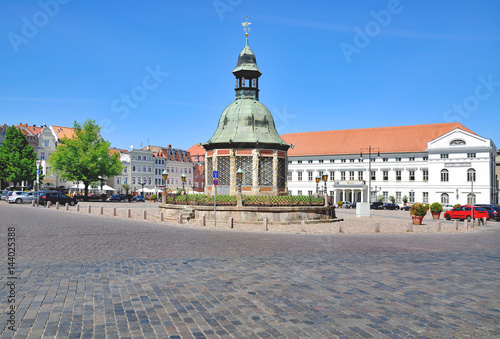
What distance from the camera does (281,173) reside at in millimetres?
33250

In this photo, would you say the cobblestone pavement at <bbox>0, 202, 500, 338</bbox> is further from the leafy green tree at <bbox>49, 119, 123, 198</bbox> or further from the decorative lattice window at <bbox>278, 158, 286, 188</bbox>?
the leafy green tree at <bbox>49, 119, 123, 198</bbox>

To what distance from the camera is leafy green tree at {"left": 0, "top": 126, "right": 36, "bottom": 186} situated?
68.8 m

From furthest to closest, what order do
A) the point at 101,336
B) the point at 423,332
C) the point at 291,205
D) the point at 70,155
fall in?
the point at 70,155 → the point at 291,205 → the point at 423,332 → the point at 101,336

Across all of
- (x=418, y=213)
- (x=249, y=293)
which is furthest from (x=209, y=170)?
(x=249, y=293)

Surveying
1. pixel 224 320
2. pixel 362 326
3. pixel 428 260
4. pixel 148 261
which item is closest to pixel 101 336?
pixel 224 320

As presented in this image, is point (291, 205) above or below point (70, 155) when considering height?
below

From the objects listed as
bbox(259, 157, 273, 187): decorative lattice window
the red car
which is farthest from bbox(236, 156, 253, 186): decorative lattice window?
the red car

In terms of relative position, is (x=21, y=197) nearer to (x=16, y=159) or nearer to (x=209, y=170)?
(x=16, y=159)

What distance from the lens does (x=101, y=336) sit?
5492 millimetres

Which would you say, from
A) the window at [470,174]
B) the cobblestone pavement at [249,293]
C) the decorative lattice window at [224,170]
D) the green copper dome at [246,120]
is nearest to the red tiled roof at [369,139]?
the window at [470,174]

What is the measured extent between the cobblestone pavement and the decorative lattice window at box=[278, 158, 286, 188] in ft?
61.6

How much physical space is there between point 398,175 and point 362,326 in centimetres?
7053

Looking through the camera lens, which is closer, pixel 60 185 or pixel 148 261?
pixel 148 261

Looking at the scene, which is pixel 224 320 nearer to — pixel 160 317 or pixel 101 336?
pixel 160 317
